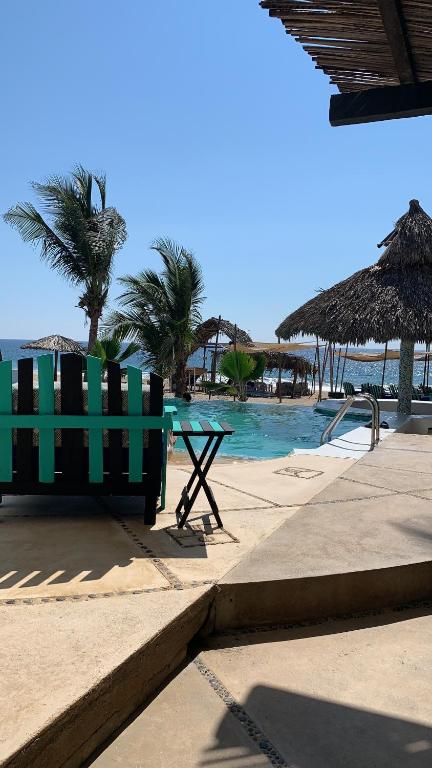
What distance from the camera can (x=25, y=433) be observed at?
328cm

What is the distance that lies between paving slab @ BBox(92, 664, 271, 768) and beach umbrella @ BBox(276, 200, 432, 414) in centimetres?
1211

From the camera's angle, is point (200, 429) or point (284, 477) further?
point (284, 477)

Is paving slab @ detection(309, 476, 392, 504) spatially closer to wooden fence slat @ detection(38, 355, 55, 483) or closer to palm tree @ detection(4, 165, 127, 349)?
wooden fence slat @ detection(38, 355, 55, 483)

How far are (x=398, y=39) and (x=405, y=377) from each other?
12392mm

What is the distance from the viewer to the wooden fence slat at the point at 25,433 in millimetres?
3279

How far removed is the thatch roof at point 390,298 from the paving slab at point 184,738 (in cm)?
1210

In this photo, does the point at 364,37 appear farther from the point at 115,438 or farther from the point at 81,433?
the point at 81,433

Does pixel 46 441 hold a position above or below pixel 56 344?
below

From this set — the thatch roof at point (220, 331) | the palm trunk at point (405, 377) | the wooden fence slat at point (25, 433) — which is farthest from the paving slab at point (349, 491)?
the thatch roof at point (220, 331)

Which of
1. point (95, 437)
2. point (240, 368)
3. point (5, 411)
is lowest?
point (240, 368)

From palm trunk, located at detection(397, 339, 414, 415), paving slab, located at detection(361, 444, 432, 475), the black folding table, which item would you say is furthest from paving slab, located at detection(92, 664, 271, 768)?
palm trunk, located at detection(397, 339, 414, 415)

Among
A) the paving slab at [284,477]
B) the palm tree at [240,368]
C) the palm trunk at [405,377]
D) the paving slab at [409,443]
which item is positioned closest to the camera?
the paving slab at [284,477]

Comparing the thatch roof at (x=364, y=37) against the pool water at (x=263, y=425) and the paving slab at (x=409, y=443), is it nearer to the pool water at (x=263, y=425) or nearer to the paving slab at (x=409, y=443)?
the paving slab at (x=409, y=443)

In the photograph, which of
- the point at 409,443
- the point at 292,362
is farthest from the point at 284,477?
→ the point at 292,362
